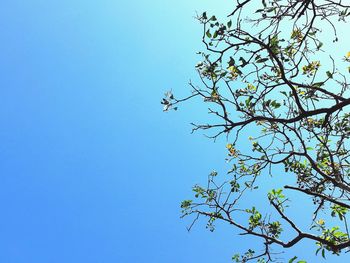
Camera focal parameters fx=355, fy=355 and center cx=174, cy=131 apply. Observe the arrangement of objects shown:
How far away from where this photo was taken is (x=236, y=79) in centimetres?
630

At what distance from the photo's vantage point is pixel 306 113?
4.93m

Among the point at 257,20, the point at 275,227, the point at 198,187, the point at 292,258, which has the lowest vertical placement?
the point at 292,258

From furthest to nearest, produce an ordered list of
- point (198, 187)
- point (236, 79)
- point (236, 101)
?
point (198, 187), point (236, 79), point (236, 101)

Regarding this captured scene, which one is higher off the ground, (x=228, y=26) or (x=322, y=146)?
(x=228, y=26)

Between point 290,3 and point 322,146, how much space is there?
294 centimetres

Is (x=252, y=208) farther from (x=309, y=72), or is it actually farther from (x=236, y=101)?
(x=309, y=72)

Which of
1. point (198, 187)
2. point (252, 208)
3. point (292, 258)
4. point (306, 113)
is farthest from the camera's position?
point (198, 187)

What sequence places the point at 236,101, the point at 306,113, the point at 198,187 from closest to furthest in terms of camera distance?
the point at 306,113 < the point at 236,101 < the point at 198,187

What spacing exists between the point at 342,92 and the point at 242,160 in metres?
2.25

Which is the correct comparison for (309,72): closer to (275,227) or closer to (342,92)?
(342,92)

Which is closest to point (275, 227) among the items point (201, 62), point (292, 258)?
point (292, 258)

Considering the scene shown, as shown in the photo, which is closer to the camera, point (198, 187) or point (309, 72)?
point (309, 72)

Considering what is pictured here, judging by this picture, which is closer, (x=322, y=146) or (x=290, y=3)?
(x=290, y=3)

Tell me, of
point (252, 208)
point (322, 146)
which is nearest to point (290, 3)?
point (322, 146)
